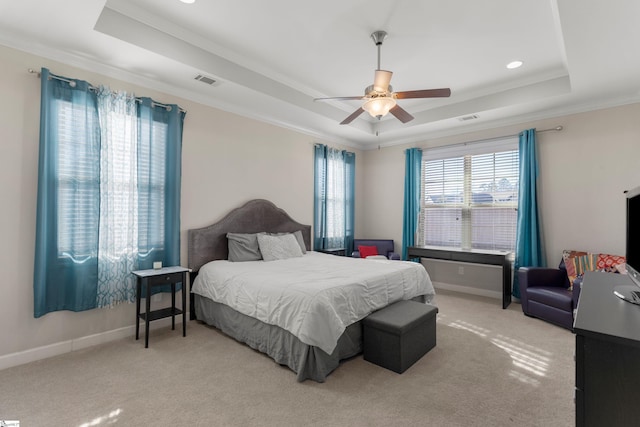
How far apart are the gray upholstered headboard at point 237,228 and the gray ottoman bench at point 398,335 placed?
2.18 metres

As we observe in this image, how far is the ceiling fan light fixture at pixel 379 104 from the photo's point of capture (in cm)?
280

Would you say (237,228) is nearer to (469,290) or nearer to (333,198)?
(333,198)

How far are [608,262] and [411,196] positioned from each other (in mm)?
2839

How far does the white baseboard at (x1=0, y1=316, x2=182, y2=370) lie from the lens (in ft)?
8.49

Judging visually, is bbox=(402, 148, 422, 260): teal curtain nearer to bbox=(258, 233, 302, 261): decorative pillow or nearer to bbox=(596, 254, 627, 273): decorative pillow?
bbox=(258, 233, 302, 261): decorative pillow

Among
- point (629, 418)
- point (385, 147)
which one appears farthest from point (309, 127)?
point (629, 418)

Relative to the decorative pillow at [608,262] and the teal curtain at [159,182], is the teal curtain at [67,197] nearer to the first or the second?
the teal curtain at [159,182]

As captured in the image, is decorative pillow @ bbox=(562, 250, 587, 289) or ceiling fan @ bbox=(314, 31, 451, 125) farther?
decorative pillow @ bbox=(562, 250, 587, 289)

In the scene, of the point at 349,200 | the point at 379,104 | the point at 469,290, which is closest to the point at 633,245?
the point at 379,104

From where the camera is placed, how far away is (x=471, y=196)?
5180 millimetres

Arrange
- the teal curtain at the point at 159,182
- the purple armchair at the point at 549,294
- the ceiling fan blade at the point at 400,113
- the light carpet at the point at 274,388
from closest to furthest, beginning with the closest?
the light carpet at the point at 274,388
the ceiling fan blade at the point at 400,113
the teal curtain at the point at 159,182
the purple armchair at the point at 549,294

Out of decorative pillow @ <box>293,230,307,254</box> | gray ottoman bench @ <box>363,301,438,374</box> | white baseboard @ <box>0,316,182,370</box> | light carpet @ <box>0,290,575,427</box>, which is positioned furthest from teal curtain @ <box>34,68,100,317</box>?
gray ottoman bench @ <box>363,301,438,374</box>

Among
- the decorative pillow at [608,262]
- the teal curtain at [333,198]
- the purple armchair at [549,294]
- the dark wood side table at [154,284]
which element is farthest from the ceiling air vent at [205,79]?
the decorative pillow at [608,262]

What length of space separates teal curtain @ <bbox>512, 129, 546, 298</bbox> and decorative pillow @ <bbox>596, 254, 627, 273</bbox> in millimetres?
708
